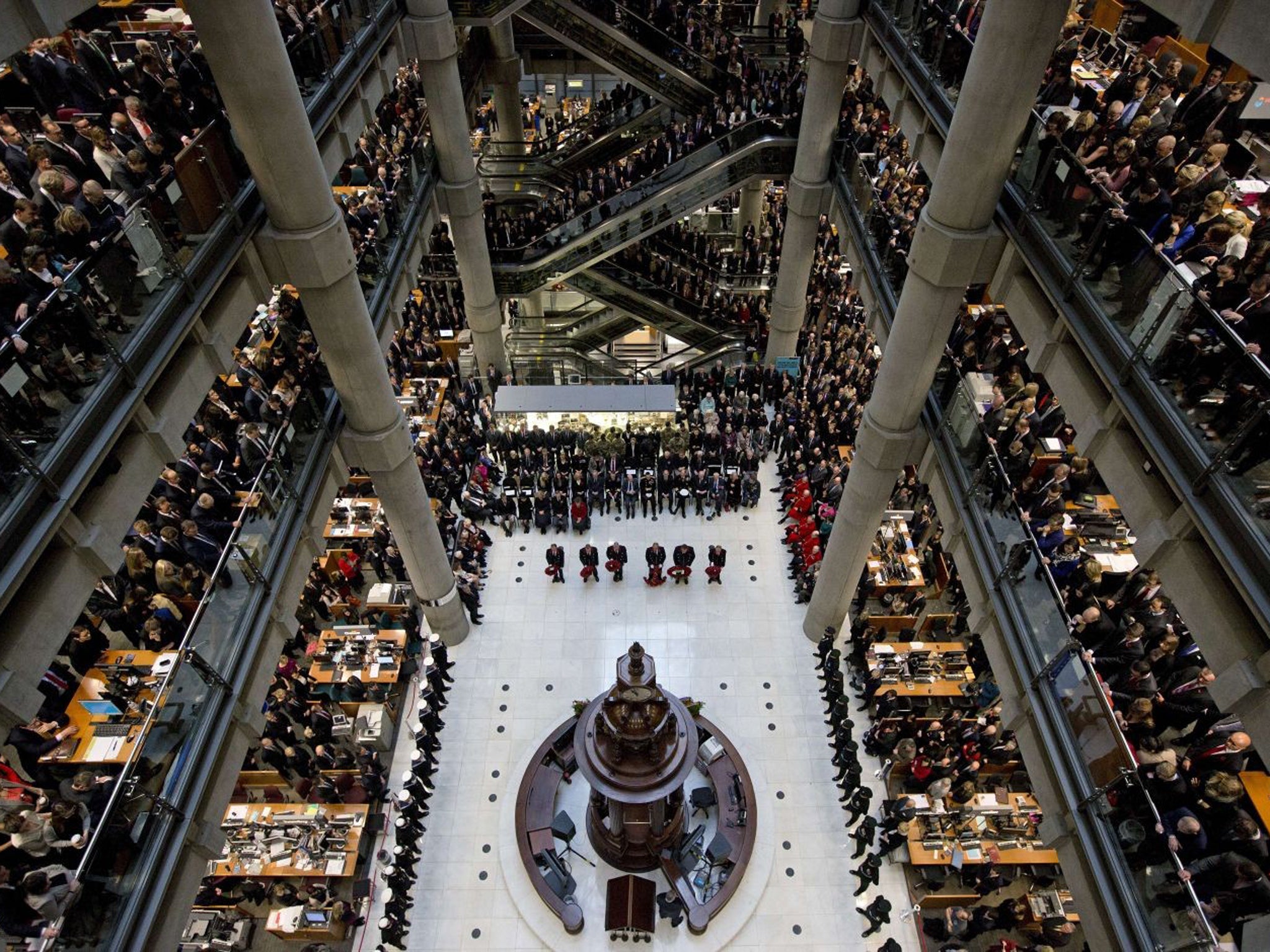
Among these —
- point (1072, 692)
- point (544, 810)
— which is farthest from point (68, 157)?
point (1072, 692)

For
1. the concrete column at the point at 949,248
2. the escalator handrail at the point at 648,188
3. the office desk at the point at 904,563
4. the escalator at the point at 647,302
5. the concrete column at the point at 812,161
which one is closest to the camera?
the concrete column at the point at 949,248

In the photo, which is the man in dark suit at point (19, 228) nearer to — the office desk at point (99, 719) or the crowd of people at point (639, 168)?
the office desk at point (99, 719)

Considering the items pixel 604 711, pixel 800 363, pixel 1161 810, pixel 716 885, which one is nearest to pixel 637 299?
pixel 800 363

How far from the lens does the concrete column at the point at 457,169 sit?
13461mm

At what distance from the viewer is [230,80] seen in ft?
22.7

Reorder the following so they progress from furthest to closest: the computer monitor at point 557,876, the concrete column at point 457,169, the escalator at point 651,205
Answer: the escalator at point 651,205
the concrete column at point 457,169
the computer monitor at point 557,876

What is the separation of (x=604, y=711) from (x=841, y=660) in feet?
19.8

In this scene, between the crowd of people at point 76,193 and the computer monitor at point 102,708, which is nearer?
the crowd of people at point 76,193

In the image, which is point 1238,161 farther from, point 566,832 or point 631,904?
point 566,832

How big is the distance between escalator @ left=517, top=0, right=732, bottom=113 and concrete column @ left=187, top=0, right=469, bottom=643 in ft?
39.3

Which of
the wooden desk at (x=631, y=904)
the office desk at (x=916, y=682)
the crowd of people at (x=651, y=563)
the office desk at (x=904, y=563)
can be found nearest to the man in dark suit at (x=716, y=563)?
the crowd of people at (x=651, y=563)

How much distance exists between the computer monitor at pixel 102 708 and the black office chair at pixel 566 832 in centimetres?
636

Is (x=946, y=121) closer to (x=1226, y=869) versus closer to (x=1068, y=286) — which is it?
(x=1068, y=286)

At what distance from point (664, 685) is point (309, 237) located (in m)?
9.75
